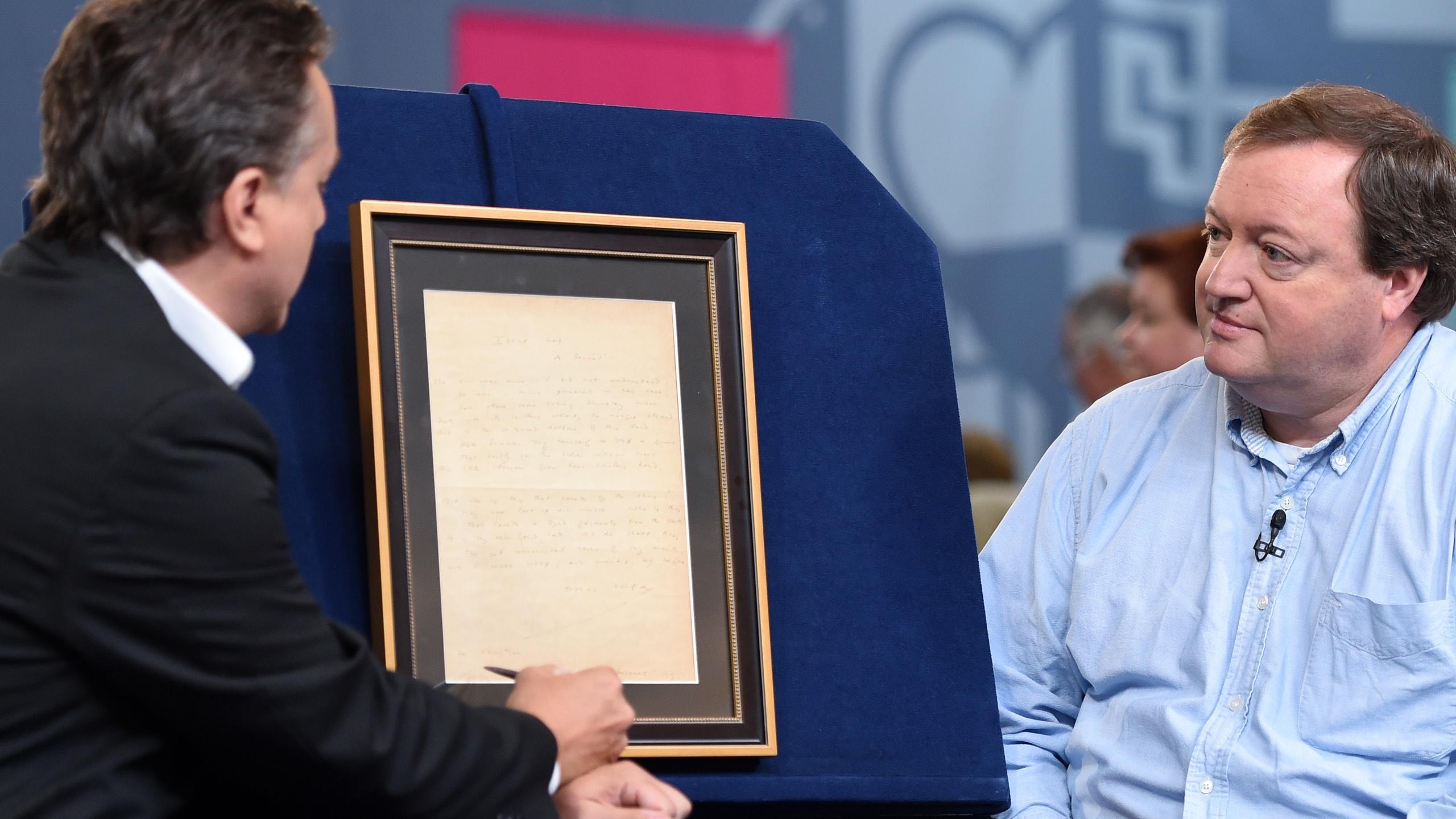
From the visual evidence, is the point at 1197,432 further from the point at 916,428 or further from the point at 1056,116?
the point at 1056,116

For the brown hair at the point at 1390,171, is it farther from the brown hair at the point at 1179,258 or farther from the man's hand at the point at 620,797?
the brown hair at the point at 1179,258

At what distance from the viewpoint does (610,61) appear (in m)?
3.87

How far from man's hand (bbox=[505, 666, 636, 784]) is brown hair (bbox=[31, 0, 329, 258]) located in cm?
50

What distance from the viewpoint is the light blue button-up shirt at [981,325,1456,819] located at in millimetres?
1699

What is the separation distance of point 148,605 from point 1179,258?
2.75m

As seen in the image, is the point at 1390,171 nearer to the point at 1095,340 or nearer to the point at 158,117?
the point at 158,117

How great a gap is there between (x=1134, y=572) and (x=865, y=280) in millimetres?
487

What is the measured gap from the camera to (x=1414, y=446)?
5.90 feet

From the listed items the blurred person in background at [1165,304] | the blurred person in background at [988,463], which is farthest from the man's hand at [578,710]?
the blurred person in background at [988,463]

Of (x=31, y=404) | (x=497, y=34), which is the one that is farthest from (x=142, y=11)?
(x=497, y=34)

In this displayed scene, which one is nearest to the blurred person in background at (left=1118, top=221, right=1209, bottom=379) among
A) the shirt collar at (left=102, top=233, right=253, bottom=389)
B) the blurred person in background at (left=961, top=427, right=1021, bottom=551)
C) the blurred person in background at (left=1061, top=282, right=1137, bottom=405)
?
the blurred person in background at (left=1061, top=282, right=1137, bottom=405)

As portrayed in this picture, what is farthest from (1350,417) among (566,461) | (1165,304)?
(1165,304)

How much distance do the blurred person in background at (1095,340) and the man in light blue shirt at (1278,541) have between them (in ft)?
→ 7.12

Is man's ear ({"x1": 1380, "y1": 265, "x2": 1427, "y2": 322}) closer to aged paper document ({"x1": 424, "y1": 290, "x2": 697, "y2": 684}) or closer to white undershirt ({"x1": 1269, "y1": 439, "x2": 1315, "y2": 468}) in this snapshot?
white undershirt ({"x1": 1269, "y1": 439, "x2": 1315, "y2": 468})
